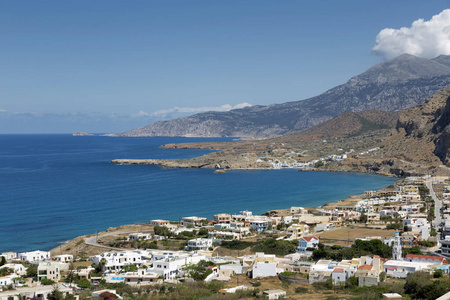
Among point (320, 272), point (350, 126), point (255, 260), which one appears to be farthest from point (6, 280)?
point (350, 126)

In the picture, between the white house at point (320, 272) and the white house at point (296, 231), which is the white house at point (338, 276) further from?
the white house at point (296, 231)

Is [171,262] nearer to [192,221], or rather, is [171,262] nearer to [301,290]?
[301,290]

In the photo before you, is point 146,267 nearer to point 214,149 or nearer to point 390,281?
point 390,281

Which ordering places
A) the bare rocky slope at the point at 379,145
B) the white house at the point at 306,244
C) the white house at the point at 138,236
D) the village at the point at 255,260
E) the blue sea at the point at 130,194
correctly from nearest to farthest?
the village at the point at 255,260 → the white house at the point at 306,244 → the white house at the point at 138,236 → the blue sea at the point at 130,194 → the bare rocky slope at the point at 379,145

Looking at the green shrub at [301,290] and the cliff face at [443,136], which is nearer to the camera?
the green shrub at [301,290]

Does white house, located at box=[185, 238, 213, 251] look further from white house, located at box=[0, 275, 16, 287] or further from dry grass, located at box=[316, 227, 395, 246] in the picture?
white house, located at box=[0, 275, 16, 287]

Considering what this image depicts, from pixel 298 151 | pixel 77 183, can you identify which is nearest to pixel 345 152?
pixel 298 151

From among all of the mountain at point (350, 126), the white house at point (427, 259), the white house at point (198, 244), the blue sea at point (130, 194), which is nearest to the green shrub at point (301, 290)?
the white house at point (427, 259)
